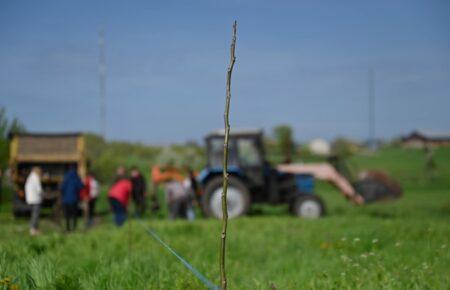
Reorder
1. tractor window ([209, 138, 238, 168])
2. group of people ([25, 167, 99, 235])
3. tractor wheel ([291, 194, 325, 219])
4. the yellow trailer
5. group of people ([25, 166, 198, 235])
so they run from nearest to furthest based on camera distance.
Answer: group of people ([25, 167, 99, 235]) < group of people ([25, 166, 198, 235]) < tractor wheel ([291, 194, 325, 219]) < tractor window ([209, 138, 238, 168]) < the yellow trailer

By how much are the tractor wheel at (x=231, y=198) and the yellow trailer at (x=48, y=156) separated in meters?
4.62

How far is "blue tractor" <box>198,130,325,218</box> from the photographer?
1731 cm

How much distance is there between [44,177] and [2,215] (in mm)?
1976

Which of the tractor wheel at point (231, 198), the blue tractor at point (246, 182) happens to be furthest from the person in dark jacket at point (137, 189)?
the tractor wheel at point (231, 198)

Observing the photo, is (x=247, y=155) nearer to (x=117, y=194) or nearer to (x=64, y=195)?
(x=117, y=194)

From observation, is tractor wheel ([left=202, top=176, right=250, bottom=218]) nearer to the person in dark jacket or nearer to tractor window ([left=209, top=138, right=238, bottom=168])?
tractor window ([left=209, top=138, right=238, bottom=168])

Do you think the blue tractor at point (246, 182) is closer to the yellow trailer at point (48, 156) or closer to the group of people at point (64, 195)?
the group of people at point (64, 195)

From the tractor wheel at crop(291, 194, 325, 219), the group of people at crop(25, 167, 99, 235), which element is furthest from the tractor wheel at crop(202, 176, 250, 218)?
the group of people at crop(25, 167, 99, 235)

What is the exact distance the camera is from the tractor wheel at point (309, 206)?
57.1 feet

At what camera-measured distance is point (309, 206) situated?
17.5m

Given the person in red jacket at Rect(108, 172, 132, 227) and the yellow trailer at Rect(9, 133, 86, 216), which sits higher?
the yellow trailer at Rect(9, 133, 86, 216)

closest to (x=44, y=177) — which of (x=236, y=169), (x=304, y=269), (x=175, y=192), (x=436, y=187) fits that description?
(x=175, y=192)

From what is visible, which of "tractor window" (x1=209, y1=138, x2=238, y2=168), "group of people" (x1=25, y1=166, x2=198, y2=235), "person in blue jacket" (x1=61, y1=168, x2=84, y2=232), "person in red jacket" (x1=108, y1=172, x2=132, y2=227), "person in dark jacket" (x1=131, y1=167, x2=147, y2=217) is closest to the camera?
"group of people" (x1=25, y1=166, x2=198, y2=235)

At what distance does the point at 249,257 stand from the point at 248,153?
8.62m
